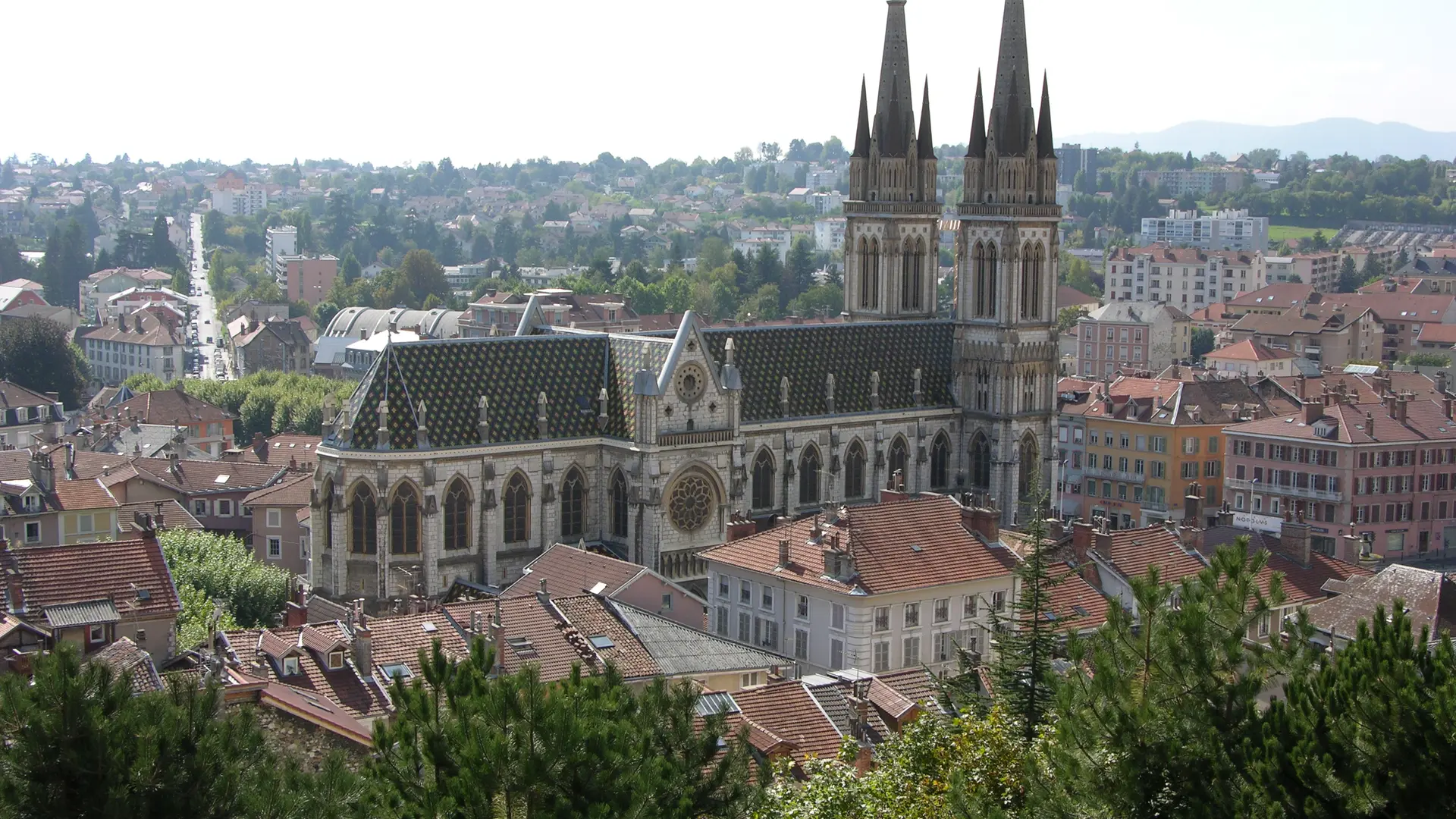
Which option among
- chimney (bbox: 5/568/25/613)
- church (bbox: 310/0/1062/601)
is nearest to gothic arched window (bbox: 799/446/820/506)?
church (bbox: 310/0/1062/601)

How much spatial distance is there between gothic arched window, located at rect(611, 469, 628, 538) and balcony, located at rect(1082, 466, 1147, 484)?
44.8 metres

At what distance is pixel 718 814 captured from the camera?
3052 centimetres

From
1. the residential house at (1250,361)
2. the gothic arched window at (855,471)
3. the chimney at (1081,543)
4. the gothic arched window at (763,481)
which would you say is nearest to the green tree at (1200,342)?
the residential house at (1250,361)

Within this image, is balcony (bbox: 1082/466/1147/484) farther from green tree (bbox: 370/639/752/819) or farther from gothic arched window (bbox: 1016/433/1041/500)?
green tree (bbox: 370/639/752/819)

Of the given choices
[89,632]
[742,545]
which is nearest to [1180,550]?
[742,545]

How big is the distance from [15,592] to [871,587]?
79.0 feet

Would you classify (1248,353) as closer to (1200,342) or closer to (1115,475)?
(1200,342)

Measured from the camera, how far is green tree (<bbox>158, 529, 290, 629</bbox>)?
78.2 metres

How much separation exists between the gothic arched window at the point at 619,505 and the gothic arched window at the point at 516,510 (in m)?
3.66

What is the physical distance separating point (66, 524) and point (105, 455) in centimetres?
2588

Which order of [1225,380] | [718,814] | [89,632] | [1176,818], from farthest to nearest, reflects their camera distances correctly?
[1225,380] → [89,632] → [718,814] → [1176,818]

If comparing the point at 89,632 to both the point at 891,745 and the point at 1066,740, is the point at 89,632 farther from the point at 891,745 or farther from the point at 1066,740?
the point at 1066,740

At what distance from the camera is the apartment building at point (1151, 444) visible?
116812mm

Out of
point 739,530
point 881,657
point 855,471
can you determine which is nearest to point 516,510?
point 739,530
